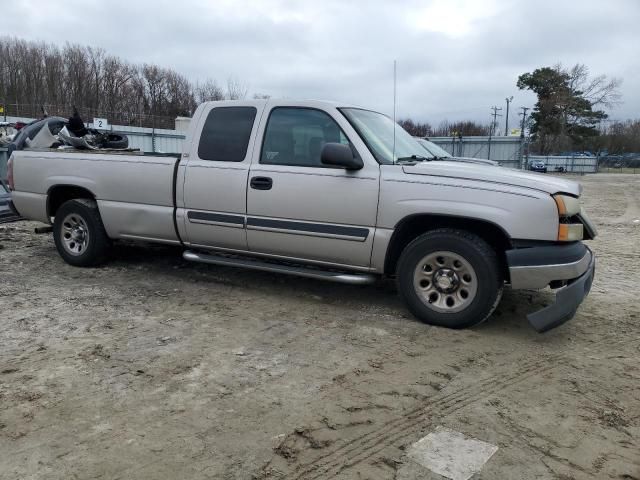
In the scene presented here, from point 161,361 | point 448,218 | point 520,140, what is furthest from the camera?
point 520,140

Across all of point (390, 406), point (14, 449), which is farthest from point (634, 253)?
point (14, 449)

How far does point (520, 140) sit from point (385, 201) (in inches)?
896

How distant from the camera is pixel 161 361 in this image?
3822mm

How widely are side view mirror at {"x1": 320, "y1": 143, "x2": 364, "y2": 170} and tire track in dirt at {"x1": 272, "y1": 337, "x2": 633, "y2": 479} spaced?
6.78ft

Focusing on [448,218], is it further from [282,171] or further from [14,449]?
[14,449]

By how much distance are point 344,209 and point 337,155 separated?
51cm

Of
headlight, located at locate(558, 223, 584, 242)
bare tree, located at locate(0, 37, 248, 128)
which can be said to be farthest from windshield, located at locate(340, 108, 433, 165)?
bare tree, located at locate(0, 37, 248, 128)

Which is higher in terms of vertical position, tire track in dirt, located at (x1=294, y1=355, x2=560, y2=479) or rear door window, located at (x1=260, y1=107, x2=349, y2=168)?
rear door window, located at (x1=260, y1=107, x2=349, y2=168)

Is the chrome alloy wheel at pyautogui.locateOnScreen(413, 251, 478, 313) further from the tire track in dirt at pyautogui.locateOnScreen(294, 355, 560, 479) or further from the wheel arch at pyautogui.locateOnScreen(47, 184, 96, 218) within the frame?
the wheel arch at pyautogui.locateOnScreen(47, 184, 96, 218)

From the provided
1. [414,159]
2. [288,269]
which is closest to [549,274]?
[414,159]

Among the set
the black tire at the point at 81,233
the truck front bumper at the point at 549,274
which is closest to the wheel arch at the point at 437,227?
the truck front bumper at the point at 549,274

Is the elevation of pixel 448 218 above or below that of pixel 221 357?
above

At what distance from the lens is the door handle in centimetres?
A: 506

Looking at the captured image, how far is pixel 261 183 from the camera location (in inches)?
201
